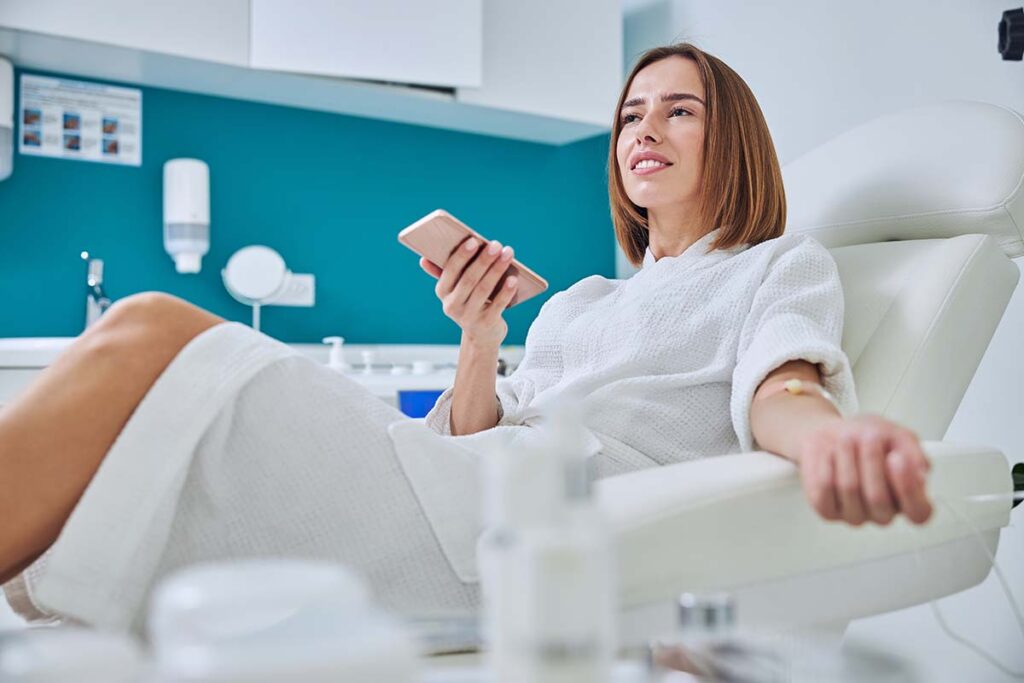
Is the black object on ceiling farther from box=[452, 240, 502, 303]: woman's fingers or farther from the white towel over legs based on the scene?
the white towel over legs

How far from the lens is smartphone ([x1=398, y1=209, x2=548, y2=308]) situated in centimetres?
138

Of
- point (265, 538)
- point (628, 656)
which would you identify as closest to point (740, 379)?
point (628, 656)

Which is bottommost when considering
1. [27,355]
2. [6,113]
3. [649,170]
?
[27,355]

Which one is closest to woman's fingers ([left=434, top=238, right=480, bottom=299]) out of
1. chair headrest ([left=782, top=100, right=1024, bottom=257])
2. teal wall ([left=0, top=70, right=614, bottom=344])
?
chair headrest ([left=782, top=100, right=1024, bottom=257])

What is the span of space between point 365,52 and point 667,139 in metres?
1.36

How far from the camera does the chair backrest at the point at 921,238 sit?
1279 millimetres

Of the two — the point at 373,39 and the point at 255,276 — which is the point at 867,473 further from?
the point at 255,276

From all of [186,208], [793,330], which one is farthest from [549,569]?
[186,208]

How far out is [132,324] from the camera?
1.00m

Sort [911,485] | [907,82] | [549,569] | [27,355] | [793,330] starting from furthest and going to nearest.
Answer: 1. [907,82]
2. [27,355]
3. [793,330]
4. [911,485]
5. [549,569]

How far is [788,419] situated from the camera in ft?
3.38

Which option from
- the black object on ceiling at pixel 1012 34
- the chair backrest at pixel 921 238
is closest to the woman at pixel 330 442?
the chair backrest at pixel 921 238

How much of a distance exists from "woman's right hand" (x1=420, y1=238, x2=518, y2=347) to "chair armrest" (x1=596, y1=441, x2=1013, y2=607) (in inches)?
21.7

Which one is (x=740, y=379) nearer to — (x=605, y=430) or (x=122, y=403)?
(x=605, y=430)
